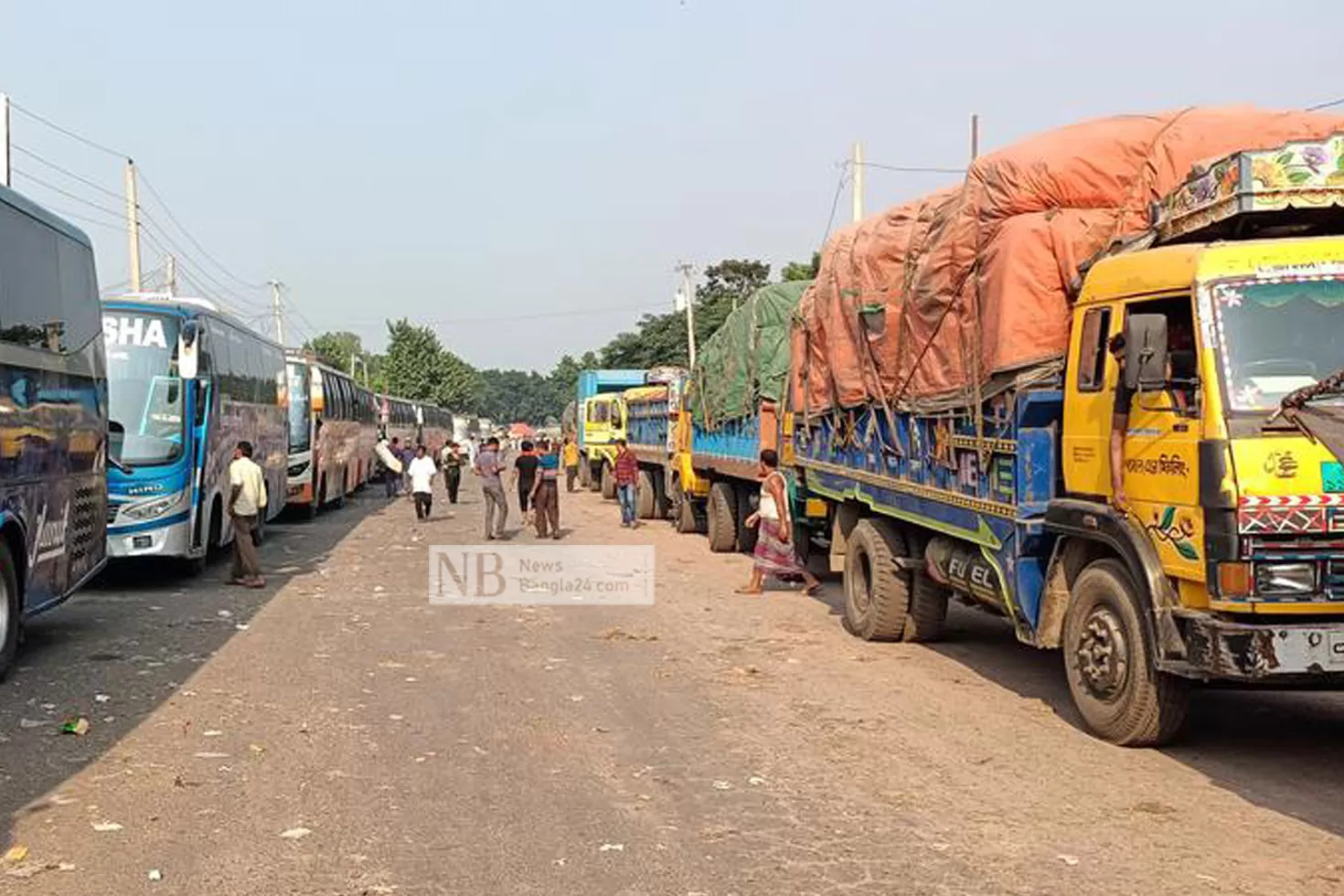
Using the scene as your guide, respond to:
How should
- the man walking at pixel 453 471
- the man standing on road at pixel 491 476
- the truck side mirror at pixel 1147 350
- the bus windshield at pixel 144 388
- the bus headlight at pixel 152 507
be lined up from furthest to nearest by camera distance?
the man walking at pixel 453 471 → the man standing on road at pixel 491 476 → the bus windshield at pixel 144 388 → the bus headlight at pixel 152 507 → the truck side mirror at pixel 1147 350

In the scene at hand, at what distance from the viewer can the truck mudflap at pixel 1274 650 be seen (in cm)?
594

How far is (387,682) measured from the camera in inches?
347

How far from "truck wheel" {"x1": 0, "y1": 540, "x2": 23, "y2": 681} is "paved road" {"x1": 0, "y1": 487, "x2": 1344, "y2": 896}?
0.22 meters

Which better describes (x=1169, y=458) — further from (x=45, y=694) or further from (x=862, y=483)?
(x=45, y=694)

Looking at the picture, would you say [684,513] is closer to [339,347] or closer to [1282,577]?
[1282,577]

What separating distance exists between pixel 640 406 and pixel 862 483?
1639cm

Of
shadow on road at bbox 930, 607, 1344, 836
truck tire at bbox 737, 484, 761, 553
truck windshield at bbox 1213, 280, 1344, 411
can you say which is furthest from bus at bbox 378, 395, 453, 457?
truck windshield at bbox 1213, 280, 1344, 411

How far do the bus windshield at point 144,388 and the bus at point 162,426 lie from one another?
1 cm

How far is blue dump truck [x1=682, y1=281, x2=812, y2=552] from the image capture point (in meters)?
16.0

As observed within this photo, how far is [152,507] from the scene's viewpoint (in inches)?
535

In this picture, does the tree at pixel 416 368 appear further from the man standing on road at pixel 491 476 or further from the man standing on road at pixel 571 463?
the man standing on road at pixel 491 476

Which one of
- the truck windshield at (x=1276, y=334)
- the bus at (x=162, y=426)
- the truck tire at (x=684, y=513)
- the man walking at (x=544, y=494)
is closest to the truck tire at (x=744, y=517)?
the truck tire at (x=684, y=513)

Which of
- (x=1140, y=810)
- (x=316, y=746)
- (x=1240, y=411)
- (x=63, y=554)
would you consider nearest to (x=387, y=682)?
(x=316, y=746)

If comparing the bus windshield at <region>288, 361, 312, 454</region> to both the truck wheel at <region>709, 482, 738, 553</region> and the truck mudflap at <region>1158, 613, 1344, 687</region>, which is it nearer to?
the truck wheel at <region>709, 482, 738, 553</region>
